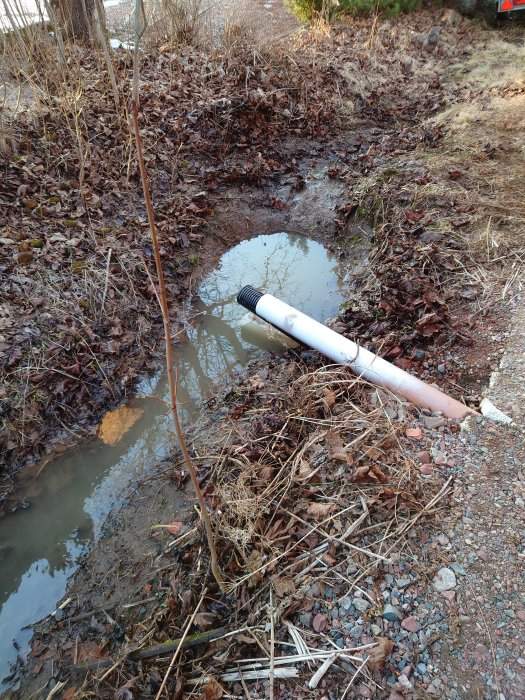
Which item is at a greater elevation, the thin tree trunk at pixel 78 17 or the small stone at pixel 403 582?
the thin tree trunk at pixel 78 17

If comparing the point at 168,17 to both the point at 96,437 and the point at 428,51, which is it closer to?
the point at 428,51

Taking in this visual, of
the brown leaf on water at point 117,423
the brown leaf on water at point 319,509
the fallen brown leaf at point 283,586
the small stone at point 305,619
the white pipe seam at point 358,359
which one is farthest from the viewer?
the brown leaf on water at point 117,423

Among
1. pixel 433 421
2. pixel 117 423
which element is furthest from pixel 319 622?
pixel 117 423

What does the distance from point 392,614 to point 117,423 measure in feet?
8.18

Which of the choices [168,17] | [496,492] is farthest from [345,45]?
[496,492]

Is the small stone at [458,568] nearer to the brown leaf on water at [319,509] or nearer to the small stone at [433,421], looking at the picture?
→ the brown leaf on water at [319,509]

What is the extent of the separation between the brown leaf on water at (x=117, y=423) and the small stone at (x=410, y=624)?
2437 mm

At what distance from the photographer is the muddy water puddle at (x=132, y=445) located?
2.84 meters

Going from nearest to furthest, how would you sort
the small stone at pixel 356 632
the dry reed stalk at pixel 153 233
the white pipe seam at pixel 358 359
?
the dry reed stalk at pixel 153 233 < the small stone at pixel 356 632 < the white pipe seam at pixel 358 359

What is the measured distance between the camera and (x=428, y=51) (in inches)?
296

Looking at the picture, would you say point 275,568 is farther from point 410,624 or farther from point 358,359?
point 358,359

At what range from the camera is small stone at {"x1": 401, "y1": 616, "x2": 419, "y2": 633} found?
1871 millimetres

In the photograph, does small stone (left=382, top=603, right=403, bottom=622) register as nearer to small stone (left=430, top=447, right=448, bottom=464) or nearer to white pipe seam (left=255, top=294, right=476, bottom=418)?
small stone (left=430, top=447, right=448, bottom=464)

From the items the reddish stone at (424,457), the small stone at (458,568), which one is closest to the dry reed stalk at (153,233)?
the small stone at (458,568)
